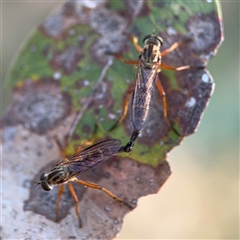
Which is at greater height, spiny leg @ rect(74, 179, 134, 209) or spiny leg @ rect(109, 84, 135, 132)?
spiny leg @ rect(109, 84, 135, 132)

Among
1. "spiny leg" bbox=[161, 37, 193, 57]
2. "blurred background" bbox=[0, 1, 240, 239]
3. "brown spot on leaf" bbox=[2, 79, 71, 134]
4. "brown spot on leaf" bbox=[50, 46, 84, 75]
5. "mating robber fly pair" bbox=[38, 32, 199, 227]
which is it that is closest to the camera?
"mating robber fly pair" bbox=[38, 32, 199, 227]

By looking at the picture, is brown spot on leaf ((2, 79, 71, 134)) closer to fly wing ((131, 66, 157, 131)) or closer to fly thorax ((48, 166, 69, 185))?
fly thorax ((48, 166, 69, 185))

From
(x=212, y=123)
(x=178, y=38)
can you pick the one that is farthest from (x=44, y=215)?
(x=212, y=123)

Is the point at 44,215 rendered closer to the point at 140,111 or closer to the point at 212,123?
the point at 140,111

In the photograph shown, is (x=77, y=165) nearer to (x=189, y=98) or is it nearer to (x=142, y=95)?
(x=142, y=95)

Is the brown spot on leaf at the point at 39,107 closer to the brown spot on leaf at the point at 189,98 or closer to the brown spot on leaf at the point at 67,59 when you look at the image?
the brown spot on leaf at the point at 67,59

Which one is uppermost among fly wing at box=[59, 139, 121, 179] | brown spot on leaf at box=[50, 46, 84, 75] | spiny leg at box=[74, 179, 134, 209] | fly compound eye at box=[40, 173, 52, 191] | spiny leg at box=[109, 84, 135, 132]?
brown spot on leaf at box=[50, 46, 84, 75]

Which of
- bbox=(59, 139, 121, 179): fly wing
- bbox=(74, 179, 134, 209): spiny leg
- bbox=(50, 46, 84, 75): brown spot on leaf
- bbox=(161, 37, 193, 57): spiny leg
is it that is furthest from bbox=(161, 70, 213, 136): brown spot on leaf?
bbox=(50, 46, 84, 75): brown spot on leaf
